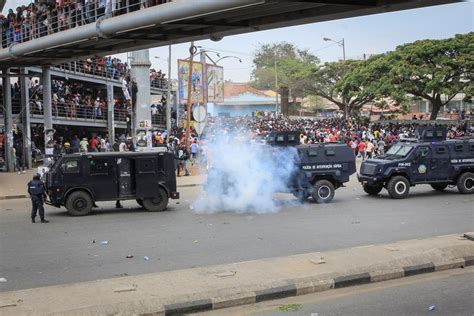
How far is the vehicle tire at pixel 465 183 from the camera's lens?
1836 cm

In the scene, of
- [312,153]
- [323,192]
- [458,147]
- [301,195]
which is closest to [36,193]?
[301,195]

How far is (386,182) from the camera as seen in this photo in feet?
59.0

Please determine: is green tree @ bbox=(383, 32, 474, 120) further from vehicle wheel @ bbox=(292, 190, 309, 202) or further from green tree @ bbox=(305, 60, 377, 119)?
vehicle wheel @ bbox=(292, 190, 309, 202)

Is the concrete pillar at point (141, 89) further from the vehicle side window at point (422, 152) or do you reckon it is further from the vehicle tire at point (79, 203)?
the vehicle side window at point (422, 152)

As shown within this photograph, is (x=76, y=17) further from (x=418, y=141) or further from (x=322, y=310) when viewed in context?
(x=322, y=310)

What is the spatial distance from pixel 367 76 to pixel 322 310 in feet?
135

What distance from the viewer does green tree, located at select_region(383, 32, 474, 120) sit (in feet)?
132

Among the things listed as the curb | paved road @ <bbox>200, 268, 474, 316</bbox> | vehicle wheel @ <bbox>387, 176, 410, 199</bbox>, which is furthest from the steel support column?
paved road @ <bbox>200, 268, 474, 316</bbox>

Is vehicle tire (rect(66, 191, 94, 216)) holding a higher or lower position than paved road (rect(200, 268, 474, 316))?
higher

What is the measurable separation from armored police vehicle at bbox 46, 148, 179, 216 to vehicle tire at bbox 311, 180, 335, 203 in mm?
4273

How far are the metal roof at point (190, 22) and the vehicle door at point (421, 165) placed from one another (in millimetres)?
5906

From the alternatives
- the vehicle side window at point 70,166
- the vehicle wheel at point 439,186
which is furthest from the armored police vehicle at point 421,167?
the vehicle side window at point 70,166

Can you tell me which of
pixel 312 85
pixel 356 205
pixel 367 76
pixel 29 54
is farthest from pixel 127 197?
pixel 312 85

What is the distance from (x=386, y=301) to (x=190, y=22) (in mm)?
12187
